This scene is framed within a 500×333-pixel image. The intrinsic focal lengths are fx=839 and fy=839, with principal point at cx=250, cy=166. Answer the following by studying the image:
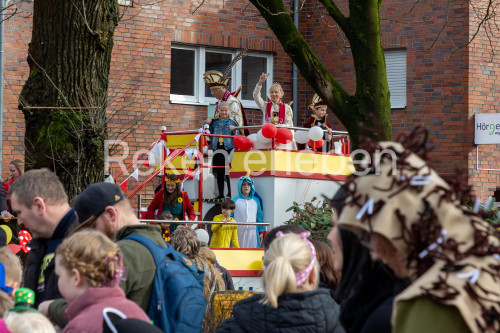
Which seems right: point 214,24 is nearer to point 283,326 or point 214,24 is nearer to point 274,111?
point 274,111

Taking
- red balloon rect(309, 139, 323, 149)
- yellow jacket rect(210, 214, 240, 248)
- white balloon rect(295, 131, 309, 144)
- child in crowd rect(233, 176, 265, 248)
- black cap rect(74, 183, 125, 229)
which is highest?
white balloon rect(295, 131, 309, 144)

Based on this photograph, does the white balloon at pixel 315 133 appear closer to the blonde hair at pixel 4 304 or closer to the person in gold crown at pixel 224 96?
the person in gold crown at pixel 224 96

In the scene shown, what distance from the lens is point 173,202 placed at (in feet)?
44.3

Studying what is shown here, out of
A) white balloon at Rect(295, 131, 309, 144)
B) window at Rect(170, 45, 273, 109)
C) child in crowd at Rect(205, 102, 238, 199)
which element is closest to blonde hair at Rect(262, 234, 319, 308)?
child in crowd at Rect(205, 102, 238, 199)

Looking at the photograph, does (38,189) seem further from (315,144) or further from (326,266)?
(315,144)

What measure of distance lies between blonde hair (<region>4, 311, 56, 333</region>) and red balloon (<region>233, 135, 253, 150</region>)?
1216 cm

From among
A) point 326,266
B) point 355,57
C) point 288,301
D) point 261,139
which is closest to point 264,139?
point 261,139

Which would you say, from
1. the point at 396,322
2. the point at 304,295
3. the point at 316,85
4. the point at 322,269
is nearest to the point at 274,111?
the point at 316,85

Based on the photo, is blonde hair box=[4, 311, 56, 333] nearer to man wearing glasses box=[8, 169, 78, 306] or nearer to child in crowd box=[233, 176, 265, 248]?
man wearing glasses box=[8, 169, 78, 306]

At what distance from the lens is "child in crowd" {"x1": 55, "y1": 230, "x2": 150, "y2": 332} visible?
3332 mm

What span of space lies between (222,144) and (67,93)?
27.5 feet

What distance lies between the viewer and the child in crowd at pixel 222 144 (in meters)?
16.0

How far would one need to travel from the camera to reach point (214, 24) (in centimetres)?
1988

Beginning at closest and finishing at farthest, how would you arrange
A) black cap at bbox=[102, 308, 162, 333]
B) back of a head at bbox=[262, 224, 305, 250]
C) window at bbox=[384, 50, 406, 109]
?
black cap at bbox=[102, 308, 162, 333]
back of a head at bbox=[262, 224, 305, 250]
window at bbox=[384, 50, 406, 109]
